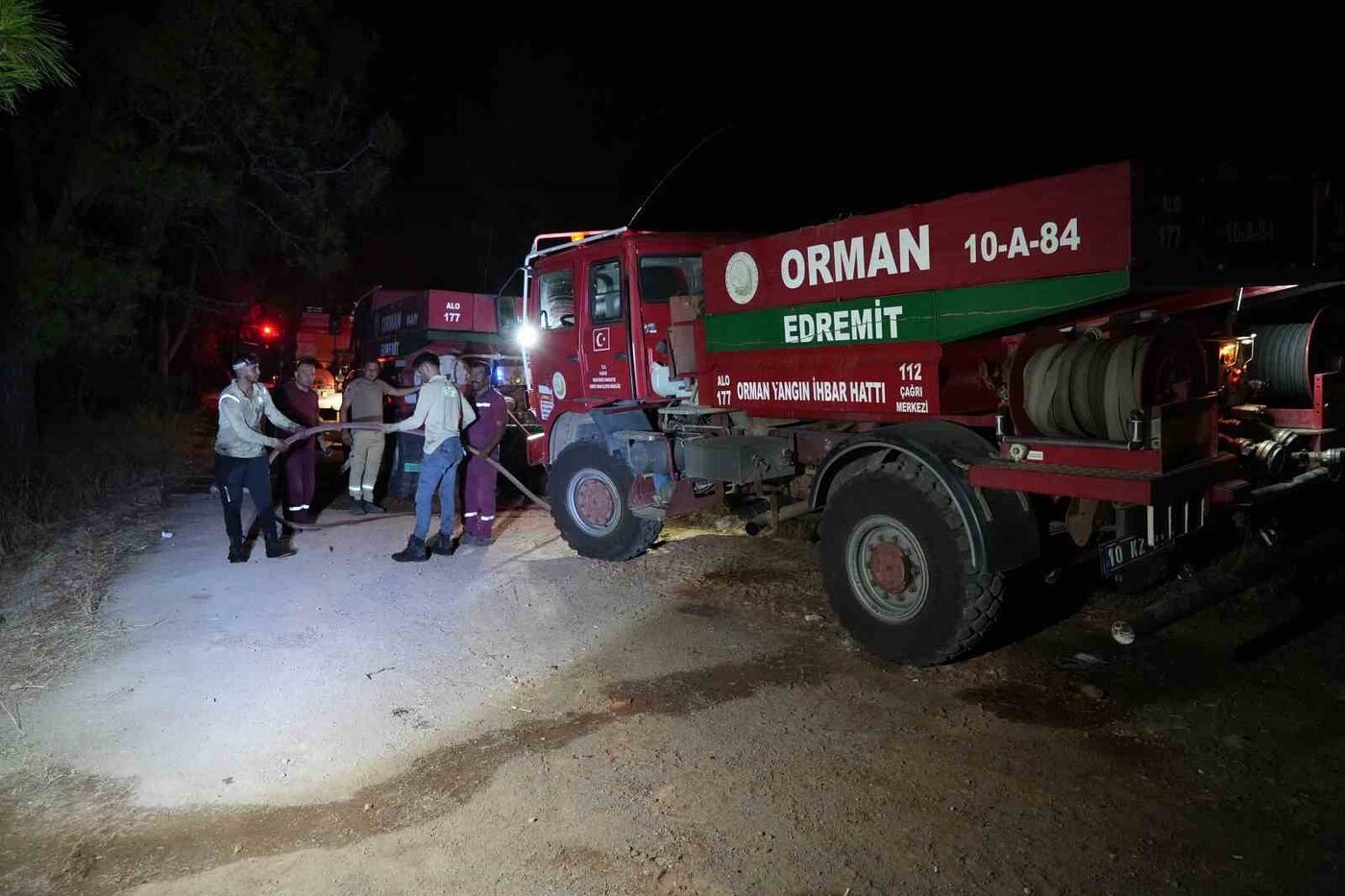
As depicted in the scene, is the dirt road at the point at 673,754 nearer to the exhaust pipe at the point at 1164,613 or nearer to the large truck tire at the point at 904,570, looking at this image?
the large truck tire at the point at 904,570

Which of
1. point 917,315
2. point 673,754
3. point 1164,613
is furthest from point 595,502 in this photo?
point 1164,613

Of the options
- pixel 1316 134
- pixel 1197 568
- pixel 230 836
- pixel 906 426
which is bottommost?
pixel 230 836

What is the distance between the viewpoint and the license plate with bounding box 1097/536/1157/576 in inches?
175

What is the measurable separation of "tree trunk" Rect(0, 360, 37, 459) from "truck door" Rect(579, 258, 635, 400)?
9544 millimetres

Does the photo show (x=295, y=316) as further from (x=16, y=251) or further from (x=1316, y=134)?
(x=1316, y=134)

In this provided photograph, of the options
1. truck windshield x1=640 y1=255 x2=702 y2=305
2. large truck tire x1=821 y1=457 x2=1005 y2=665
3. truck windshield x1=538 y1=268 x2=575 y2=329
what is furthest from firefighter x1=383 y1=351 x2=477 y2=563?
large truck tire x1=821 y1=457 x2=1005 y2=665

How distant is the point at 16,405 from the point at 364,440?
6549 millimetres

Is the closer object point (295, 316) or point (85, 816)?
point (85, 816)

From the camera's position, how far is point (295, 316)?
91.8ft

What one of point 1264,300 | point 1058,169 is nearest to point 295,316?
point 1058,169

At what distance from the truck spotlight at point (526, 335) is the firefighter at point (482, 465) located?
2.24ft

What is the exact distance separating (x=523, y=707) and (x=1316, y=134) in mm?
11881

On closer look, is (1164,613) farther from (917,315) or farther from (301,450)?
(301,450)

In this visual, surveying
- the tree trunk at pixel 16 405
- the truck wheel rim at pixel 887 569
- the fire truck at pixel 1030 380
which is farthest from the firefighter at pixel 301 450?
the truck wheel rim at pixel 887 569
